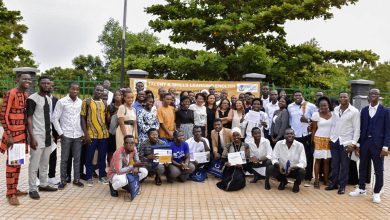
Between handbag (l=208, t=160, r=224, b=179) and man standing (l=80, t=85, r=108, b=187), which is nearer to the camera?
man standing (l=80, t=85, r=108, b=187)

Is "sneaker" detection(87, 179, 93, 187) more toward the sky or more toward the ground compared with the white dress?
more toward the ground

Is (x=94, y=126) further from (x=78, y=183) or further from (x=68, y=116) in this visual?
(x=78, y=183)

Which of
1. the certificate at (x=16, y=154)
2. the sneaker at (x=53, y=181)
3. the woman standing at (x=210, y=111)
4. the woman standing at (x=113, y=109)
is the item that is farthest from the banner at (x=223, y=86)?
the certificate at (x=16, y=154)

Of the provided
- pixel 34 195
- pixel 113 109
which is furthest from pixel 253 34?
pixel 34 195

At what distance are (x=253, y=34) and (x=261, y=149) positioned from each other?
30.8 ft

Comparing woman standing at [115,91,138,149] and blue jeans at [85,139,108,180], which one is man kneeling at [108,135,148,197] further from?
blue jeans at [85,139,108,180]

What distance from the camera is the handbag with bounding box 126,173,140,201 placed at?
20.7 ft

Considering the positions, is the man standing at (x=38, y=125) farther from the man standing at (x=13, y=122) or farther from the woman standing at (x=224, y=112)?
the woman standing at (x=224, y=112)

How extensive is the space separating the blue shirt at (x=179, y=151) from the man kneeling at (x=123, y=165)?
0.97 m

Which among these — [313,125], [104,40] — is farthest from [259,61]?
[104,40]

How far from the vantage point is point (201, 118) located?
8.12 metres

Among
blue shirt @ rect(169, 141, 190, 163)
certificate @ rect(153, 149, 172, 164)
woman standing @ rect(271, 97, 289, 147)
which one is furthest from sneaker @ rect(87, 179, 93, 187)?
woman standing @ rect(271, 97, 289, 147)

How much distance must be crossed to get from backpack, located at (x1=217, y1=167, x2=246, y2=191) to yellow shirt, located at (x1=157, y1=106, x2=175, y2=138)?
4.82 feet

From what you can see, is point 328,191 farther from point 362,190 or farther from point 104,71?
point 104,71
